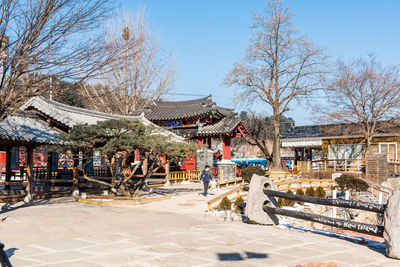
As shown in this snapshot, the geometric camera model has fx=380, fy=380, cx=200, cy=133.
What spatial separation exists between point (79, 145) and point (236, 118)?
16340 millimetres

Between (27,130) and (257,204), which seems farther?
(27,130)

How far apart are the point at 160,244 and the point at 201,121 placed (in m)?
23.0

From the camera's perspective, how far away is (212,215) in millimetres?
12883

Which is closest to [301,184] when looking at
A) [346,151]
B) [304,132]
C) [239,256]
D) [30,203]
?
[346,151]

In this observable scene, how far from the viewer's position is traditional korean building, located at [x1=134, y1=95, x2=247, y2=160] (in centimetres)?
2908

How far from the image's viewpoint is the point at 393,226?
6.53 meters

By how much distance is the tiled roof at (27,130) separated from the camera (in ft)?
48.6

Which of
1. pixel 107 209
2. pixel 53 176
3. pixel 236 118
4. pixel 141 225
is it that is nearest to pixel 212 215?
pixel 141 225

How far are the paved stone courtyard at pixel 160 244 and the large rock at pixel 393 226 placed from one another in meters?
0.20

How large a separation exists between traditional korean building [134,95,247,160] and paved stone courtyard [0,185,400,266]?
56.2ft

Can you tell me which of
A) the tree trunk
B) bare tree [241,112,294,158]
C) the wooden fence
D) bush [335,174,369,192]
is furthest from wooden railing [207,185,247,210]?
bare tree [241,112,294,158]

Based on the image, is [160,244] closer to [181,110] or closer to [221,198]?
[221,198]

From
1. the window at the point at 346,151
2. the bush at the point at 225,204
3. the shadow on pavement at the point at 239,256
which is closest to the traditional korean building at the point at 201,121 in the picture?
the window at the point at 346,151

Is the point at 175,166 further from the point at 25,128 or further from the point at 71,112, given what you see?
the point at 25,128
